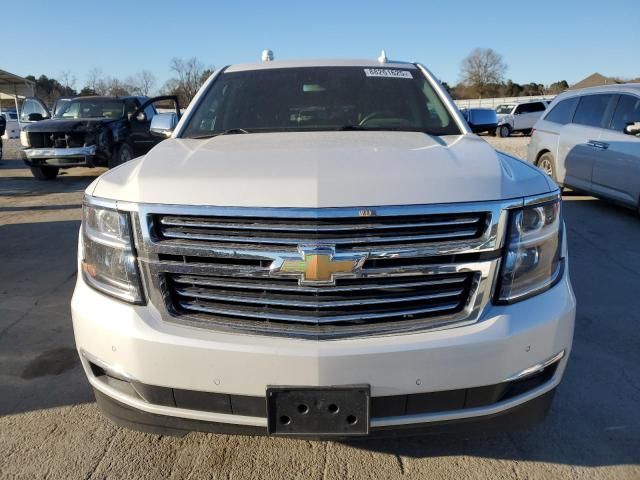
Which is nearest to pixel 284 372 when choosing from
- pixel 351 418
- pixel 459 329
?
pixel 351 418

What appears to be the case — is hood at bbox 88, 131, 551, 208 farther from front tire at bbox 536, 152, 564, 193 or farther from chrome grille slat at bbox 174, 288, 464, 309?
front tire at bbox 536, 152, 564, 193

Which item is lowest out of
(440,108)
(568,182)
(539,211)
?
(568,182)

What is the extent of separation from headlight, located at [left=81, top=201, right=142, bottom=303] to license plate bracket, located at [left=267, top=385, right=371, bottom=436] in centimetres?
67

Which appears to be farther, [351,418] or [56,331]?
[56,331]

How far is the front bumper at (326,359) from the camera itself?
1811 millimetres

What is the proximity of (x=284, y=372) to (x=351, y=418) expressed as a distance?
0.97 ft

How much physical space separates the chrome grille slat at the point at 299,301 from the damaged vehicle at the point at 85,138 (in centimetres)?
901

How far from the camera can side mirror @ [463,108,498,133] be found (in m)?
3.74

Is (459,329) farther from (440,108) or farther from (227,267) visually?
(440,108)

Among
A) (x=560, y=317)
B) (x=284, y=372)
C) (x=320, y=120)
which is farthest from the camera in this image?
(x=320, y=120)

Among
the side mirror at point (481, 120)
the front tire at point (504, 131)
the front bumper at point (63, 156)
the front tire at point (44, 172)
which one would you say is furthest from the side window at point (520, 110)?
the side mirror at point (481, 120)

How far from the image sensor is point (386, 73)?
3648mm

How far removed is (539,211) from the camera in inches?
80.1

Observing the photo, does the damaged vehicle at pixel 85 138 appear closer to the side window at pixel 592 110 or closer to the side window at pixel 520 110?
the side window at pixel 592 110
